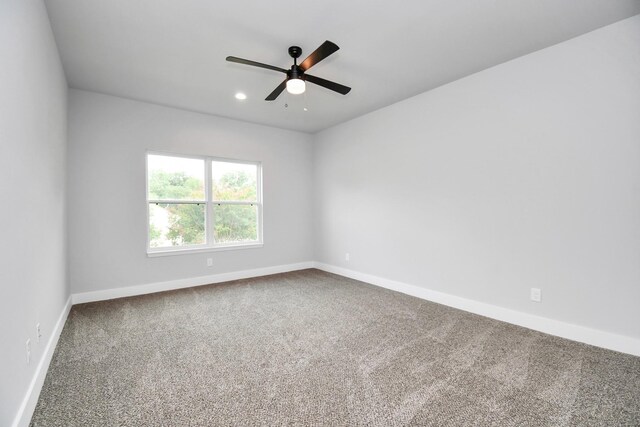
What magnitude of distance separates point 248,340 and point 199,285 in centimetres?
219

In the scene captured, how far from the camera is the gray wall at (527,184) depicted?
240 centimetres

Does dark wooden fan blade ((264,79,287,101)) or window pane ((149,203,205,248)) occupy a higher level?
dark wooden fan blade ((264,79,287,101))

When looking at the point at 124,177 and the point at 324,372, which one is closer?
the point at 324,372

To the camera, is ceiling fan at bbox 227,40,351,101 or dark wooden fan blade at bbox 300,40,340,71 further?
ceiling fan at bbox 227,40,351,101

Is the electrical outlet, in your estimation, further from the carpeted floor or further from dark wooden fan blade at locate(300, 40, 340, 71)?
dark wooden fan blade at locate(300, 40, 340, 71)

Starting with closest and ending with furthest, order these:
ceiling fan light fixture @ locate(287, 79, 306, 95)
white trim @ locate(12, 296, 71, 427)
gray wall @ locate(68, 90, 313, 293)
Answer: white trim @ locate(12, 296, 71, 427), ceiling fan light fixture @ locate(287, 79, 306, 95), gray wall @ locate(68, 90, 313, 293)

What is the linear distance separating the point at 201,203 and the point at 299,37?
2.99 meters

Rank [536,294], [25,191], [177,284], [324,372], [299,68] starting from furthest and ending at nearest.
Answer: [177,284], [536,294], [299,68], [324,372], [25,191]

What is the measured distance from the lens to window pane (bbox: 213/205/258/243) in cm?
480

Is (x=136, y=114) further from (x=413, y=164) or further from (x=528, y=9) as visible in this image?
(x=528, y=9)

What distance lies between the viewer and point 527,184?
2.90 m

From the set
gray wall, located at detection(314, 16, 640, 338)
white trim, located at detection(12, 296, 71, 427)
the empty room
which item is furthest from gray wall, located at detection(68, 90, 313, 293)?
gray wall, located at detection(314, 16, 640, 338)

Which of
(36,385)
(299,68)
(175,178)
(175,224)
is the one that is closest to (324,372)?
(36,385)

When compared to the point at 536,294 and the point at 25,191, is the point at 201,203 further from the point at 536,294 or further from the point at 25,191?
the point at 536,294
